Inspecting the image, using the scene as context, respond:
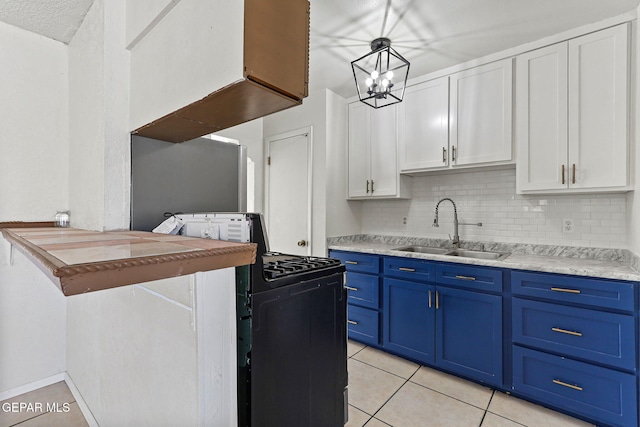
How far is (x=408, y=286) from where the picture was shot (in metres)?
2.56

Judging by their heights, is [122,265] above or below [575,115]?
below

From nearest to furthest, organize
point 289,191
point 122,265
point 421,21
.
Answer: point 122,265
point 421,21
point 289,191

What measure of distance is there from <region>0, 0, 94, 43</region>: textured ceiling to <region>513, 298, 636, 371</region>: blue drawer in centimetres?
326

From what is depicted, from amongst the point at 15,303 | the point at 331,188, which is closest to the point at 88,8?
the point at 15,303

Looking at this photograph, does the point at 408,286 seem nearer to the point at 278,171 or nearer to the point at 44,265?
the point at 278,171

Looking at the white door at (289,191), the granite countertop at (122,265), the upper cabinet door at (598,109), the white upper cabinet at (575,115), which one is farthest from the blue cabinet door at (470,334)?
the granite countertop at (122,265)

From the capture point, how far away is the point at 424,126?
279cm

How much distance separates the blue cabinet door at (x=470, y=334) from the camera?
2137 mm

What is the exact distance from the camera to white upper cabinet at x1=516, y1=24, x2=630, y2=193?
6.37 ft

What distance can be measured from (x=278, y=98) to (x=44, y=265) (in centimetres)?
87

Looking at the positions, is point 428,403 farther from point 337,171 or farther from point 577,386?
point 337,171

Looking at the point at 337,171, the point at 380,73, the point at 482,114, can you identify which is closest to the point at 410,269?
the point at 337,171

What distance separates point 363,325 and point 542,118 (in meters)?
2.26

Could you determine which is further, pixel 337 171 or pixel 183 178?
pixel 337 171
